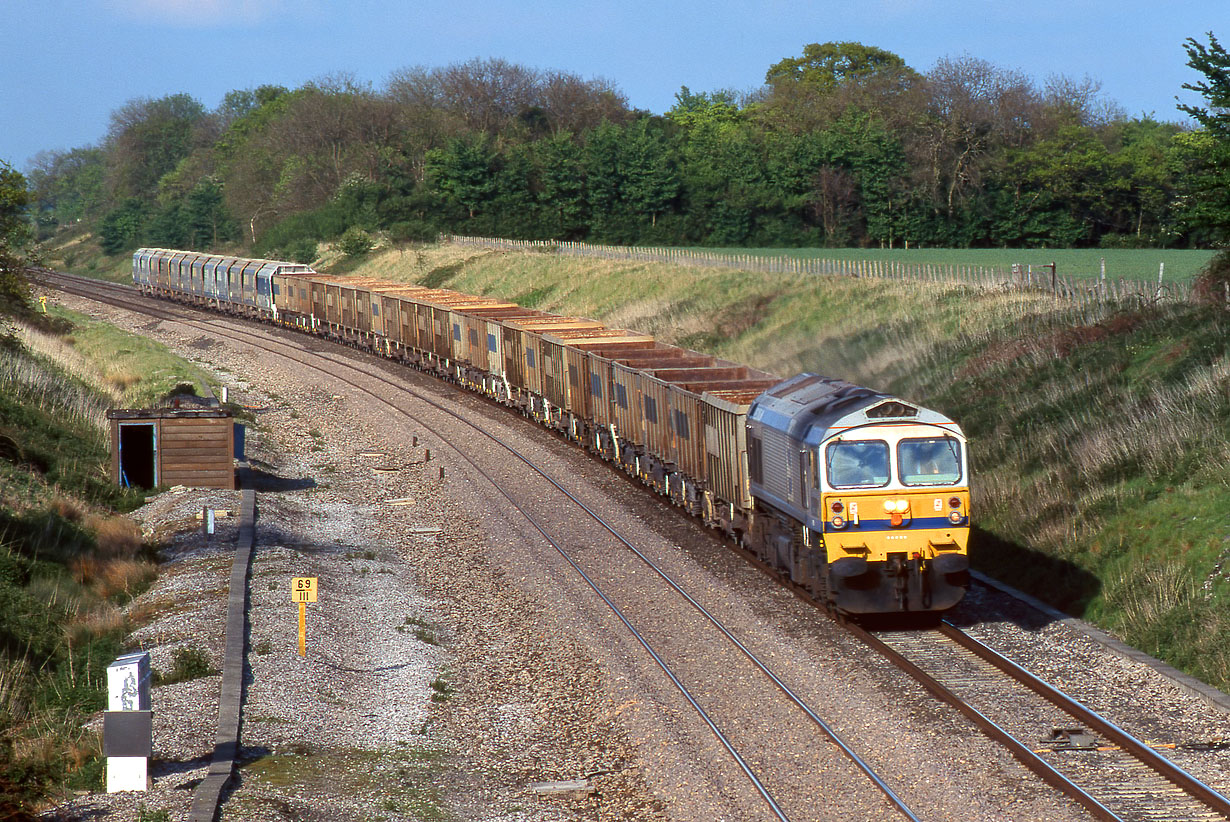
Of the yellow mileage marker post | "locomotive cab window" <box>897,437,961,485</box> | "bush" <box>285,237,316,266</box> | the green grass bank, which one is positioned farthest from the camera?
"bush" <box>285,237,316,266</box>

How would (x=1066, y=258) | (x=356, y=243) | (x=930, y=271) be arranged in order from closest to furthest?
1. (x=930, y=271)
2. (x=1066, y=258)
3. (x=356, y=243)

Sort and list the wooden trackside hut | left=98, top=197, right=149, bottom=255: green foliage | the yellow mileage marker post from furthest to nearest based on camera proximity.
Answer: left=98, top=197, right=149, bottom=255: green foliage → the wooden trackside hut → the yellow mileage marker post

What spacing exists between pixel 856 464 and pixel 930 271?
39.5 meters

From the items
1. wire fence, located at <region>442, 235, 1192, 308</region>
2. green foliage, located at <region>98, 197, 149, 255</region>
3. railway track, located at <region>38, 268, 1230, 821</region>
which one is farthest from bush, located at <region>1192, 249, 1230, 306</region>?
green foliage, located at <region>98, 197, 149, 255</region>

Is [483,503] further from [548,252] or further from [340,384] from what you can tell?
[548,252]

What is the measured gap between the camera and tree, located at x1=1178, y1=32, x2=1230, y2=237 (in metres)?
25.8

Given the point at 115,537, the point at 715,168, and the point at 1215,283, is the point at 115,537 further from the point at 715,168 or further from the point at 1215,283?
the point at 715,168

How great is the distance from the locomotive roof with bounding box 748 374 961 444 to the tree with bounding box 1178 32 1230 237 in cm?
1152

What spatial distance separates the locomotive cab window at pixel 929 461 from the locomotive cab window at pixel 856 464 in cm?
26

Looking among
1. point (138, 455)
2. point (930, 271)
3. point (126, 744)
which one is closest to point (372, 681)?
point (126, 744)

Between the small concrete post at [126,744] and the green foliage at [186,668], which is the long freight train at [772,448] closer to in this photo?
the green foliage at [186,668]

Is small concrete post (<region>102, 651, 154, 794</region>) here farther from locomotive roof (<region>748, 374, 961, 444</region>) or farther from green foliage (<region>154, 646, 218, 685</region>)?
locomotive roof (<region>748, 374, 961, 444</region>)

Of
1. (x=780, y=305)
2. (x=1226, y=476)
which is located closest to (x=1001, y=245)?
(x=780, y=305)

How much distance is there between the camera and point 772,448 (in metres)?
19.0
